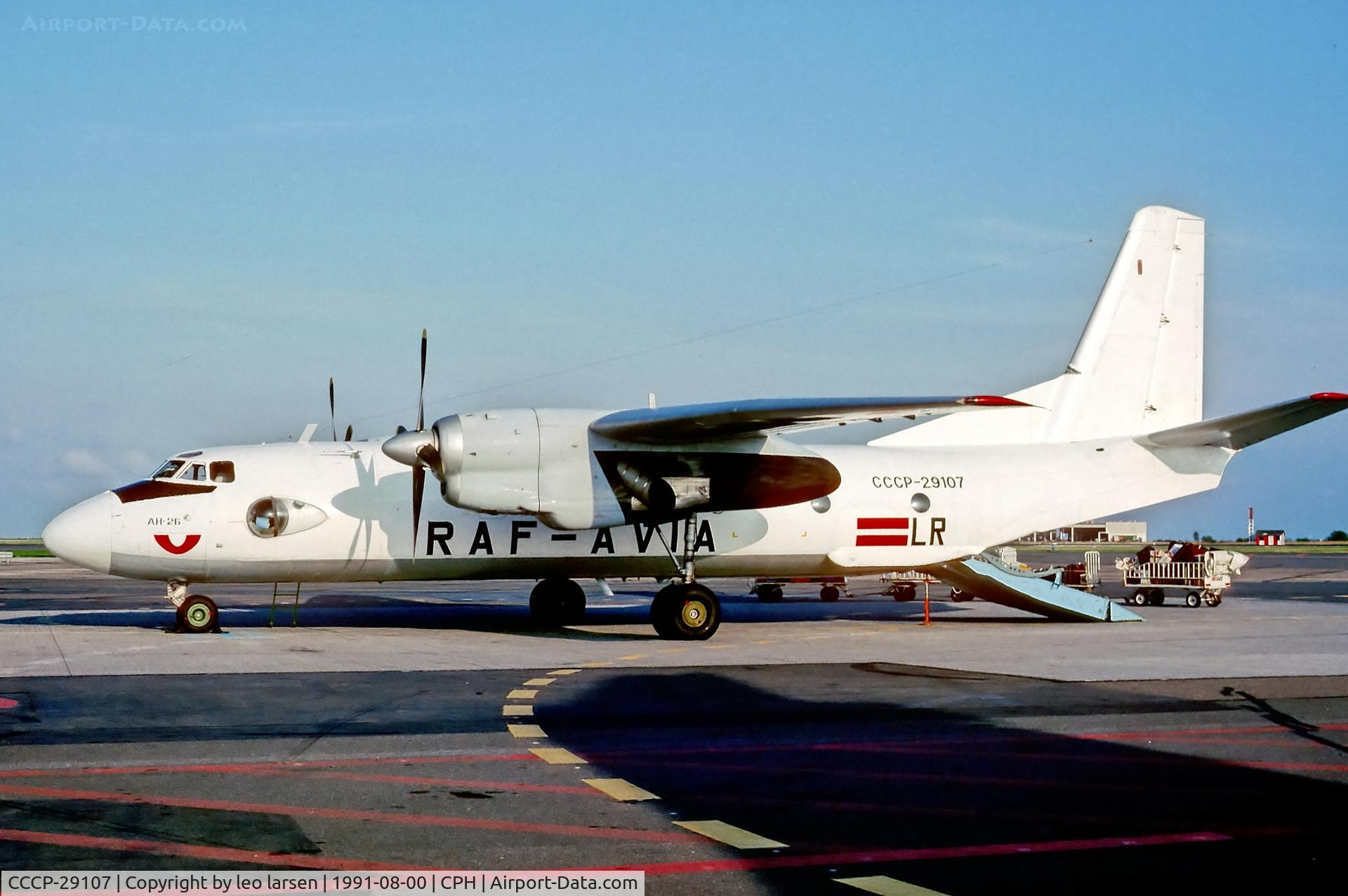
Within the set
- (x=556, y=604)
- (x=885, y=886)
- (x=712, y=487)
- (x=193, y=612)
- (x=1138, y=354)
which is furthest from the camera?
(x=1138, y=354)

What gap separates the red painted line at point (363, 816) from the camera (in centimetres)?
823

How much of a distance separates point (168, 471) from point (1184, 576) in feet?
88.6

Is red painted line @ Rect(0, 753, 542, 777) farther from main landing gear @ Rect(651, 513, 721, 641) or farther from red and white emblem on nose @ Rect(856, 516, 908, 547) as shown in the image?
red and white emblem on nose @ Rect(856, 516, 908, 547)

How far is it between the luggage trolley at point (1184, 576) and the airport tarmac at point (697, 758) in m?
11.3

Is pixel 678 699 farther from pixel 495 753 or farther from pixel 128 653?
pixel 128 653

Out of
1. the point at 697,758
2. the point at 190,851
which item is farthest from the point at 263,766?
the point at 697,758

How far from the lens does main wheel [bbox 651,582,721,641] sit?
74.8 feet

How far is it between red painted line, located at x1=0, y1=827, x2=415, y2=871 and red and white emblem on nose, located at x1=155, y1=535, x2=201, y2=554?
1568 centimetres

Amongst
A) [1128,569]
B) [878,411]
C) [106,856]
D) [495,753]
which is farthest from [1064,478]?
[106,856]

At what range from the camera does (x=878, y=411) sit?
20.2m

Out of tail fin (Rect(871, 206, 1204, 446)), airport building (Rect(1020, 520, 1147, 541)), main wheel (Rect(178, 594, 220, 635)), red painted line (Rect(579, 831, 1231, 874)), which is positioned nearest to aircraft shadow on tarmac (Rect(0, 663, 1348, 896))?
red painted line (Rect(579, 831, 1231, 874))

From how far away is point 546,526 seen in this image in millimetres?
22859

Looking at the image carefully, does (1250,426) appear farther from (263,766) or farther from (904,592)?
(263,766)

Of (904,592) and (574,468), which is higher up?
(574,468)
